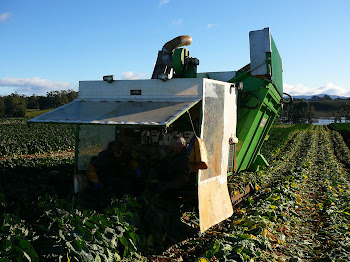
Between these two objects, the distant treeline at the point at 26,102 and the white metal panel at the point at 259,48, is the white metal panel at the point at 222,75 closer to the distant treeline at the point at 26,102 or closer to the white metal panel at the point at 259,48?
the white metal panel at the point at 259,48

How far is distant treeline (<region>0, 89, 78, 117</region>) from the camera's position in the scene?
76906 millimetres

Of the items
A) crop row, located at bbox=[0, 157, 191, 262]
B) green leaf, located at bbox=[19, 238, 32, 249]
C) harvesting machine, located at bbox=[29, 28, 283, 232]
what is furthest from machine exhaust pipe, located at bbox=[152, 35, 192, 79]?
green leaf, located at bbox=[19, 238, 32, 249]

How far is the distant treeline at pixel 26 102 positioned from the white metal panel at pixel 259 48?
76923mm

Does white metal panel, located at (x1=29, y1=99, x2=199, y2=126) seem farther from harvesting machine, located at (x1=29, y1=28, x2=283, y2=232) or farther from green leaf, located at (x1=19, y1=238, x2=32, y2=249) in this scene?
green leaf, located at (x1=19, y1=238, x2=32, y2=249)

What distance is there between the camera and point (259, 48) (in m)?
7.01

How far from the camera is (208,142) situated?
5.44 m

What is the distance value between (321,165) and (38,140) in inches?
553

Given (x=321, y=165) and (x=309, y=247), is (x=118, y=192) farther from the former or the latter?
(x=321, y=165)

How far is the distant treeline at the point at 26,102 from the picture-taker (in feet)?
252

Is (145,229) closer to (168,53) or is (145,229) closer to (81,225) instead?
(81,225)

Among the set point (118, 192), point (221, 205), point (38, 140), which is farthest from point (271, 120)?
point (38, 140)

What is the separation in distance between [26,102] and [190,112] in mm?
97509

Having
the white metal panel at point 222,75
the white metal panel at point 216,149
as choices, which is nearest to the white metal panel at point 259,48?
the white metal panel at point 222,75

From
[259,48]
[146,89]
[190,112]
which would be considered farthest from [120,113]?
[259,48]
